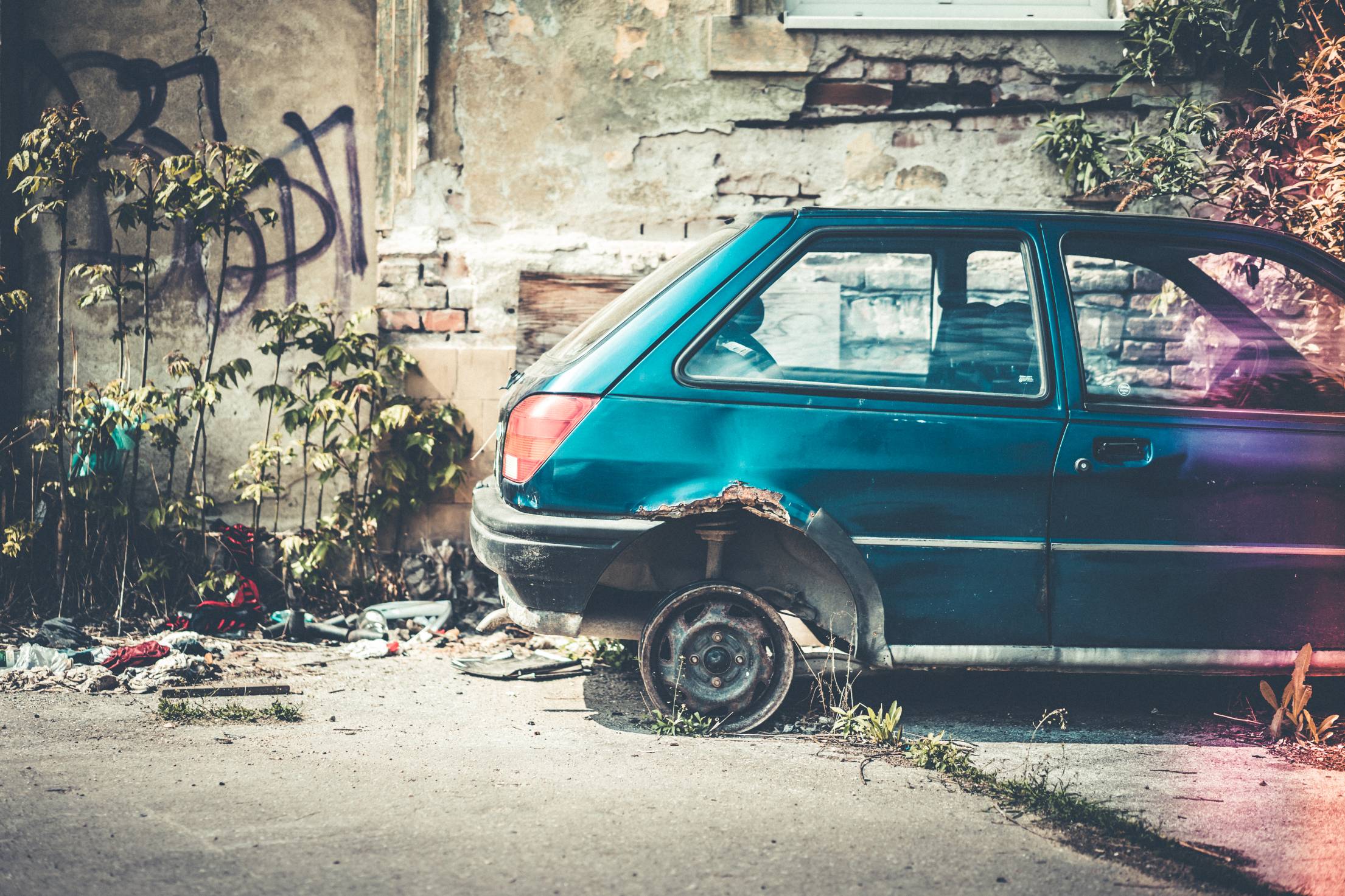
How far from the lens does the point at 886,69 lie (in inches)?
216

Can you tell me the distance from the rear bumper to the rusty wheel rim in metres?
0.26

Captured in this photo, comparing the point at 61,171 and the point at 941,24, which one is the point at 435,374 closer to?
the point at 61,171

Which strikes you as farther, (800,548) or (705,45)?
(705,45)

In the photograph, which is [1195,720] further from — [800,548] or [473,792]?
[473,792]

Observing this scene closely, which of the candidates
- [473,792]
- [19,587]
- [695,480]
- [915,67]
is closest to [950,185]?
[915,67]

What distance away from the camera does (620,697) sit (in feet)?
13.0

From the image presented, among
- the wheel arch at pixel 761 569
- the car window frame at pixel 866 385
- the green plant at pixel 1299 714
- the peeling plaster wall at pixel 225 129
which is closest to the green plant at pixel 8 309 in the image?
the peeling plaster wall at pixel 225 129

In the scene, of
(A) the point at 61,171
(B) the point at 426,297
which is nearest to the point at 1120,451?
(B) the point at 426,297

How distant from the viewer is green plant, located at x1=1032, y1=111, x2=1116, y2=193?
17.6 feet

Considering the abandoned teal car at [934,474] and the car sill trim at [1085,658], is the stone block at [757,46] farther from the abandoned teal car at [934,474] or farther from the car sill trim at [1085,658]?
the car sill trim at [1085,658]

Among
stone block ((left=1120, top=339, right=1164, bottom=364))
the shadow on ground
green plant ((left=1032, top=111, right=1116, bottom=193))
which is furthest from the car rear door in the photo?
green plant ((left=1032, top=111, right=1116, bottom=193))

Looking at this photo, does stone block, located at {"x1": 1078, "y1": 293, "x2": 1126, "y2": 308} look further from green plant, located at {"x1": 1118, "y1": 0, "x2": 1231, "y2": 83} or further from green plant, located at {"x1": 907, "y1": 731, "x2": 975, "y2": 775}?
green plant, located at {"x1": 907, "y1": 731, "x2": 975, "y2": 775}

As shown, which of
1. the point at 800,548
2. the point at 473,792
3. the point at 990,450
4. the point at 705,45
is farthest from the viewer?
the point at 705,45

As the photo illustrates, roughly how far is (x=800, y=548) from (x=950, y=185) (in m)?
2.73
